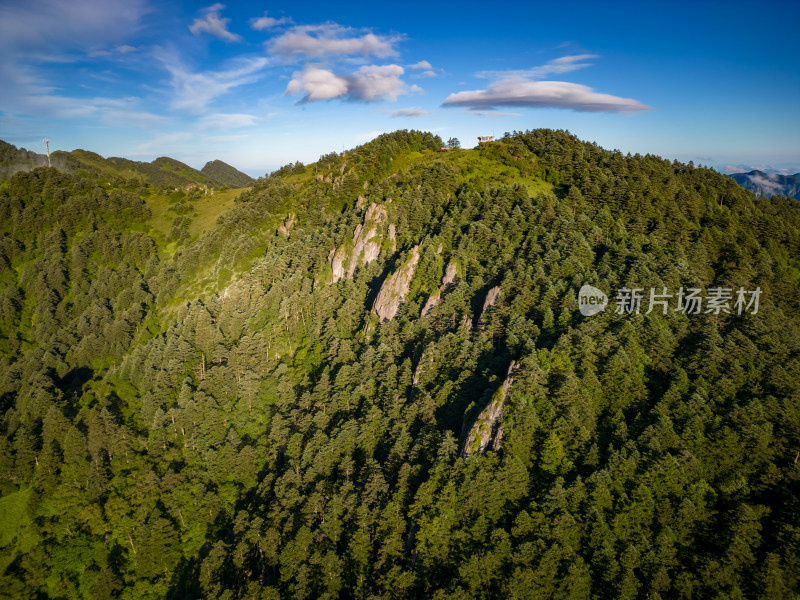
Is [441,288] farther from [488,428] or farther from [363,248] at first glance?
[488,428]

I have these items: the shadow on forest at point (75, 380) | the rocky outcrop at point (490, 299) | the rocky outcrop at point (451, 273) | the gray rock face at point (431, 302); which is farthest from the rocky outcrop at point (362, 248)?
the shadow on forest at point (75, 380)

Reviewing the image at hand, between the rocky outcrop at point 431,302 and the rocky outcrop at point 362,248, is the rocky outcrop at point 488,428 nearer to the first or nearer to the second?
the rocky outcrop at point 431,302

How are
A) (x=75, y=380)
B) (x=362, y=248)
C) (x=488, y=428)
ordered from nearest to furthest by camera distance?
(x=488, y=428) → (x=362, y=248) → (x=75, y=380)

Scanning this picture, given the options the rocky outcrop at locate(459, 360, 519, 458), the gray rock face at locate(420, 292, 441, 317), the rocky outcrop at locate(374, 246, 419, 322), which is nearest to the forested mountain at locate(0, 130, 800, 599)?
the rocky outcrop at locate(459, 360, 519, 458)

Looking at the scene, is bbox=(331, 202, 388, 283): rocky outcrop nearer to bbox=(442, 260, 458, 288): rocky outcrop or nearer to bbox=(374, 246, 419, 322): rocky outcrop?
bbox=(374, 246, 419, 322): rocky outcrop

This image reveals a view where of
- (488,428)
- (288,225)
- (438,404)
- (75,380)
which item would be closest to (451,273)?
(438,404)
